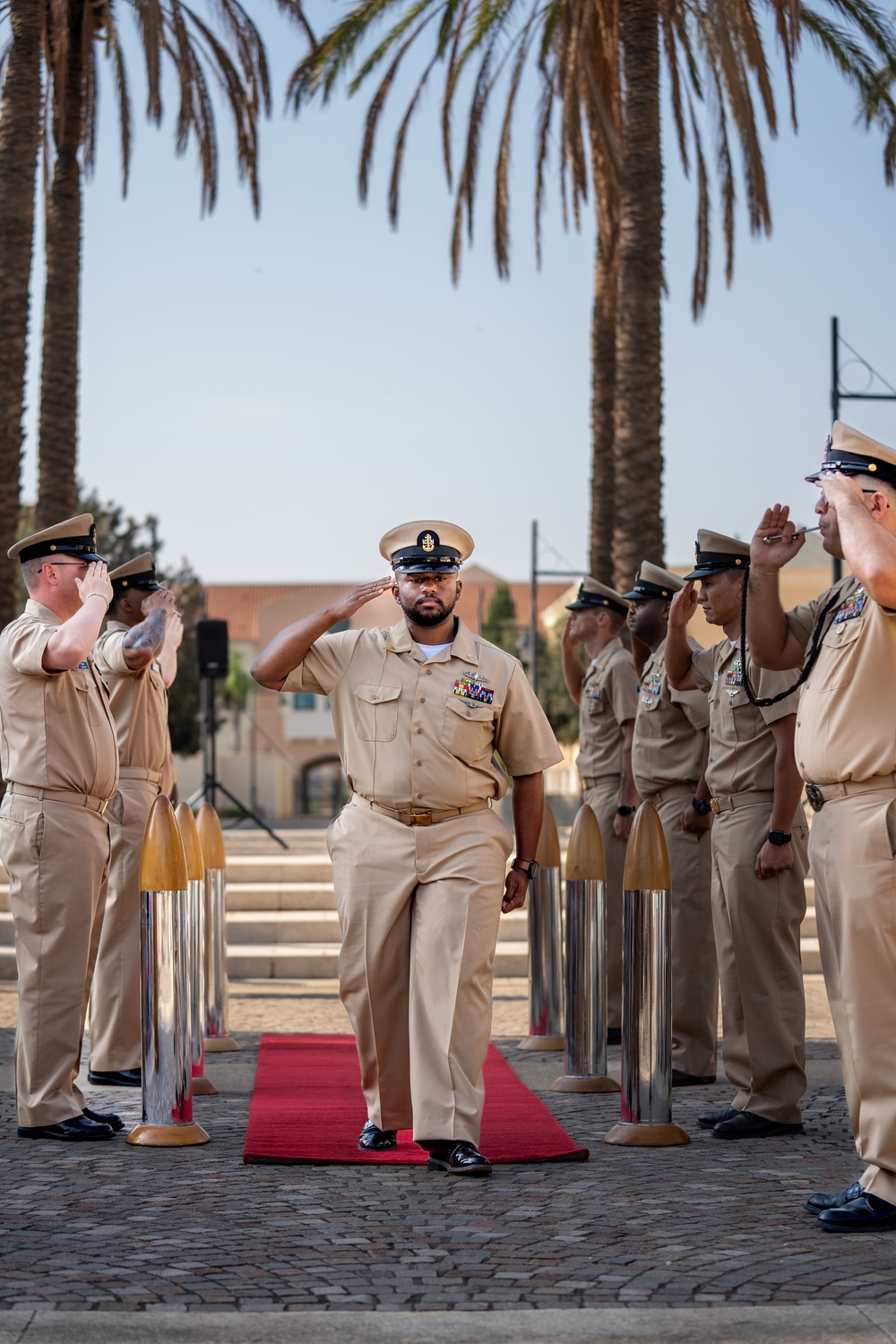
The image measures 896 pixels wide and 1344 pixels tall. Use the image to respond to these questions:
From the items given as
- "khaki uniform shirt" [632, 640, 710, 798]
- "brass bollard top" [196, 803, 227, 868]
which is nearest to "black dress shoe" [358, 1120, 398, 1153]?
"khaki uniform shirt" [632, 640, 710, 798]

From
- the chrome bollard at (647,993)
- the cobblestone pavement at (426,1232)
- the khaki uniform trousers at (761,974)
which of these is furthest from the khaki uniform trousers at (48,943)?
the khaki uniform trousers at (761,974)

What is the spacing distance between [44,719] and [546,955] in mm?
3571

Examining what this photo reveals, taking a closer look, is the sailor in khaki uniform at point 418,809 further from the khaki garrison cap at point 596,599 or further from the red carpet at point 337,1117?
the khaki garrison cap at point 596,599

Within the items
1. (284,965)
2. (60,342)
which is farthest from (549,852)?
(60,342)

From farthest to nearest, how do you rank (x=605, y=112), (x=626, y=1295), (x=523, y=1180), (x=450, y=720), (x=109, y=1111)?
1. (x=605, y=112)
2. (x=109, y=1111)
3. (x=450, y=720)
4. (x=523, y=1180)
5. (x=626, y=1295)

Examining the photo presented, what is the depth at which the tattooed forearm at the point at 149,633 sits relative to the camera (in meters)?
7.77

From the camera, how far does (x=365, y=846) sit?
6281mm

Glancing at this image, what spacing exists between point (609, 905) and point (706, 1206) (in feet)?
14.3

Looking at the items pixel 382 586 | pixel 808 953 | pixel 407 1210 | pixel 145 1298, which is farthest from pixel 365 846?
pixel 808 953

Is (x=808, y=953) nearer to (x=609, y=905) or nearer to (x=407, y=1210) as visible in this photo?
(x=609, y=905)

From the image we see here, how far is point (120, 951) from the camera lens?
8.08 metres

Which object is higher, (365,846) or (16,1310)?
(365,846)

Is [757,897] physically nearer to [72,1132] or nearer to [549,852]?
[549,852]

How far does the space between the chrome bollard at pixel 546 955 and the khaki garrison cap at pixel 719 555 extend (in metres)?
2.26
